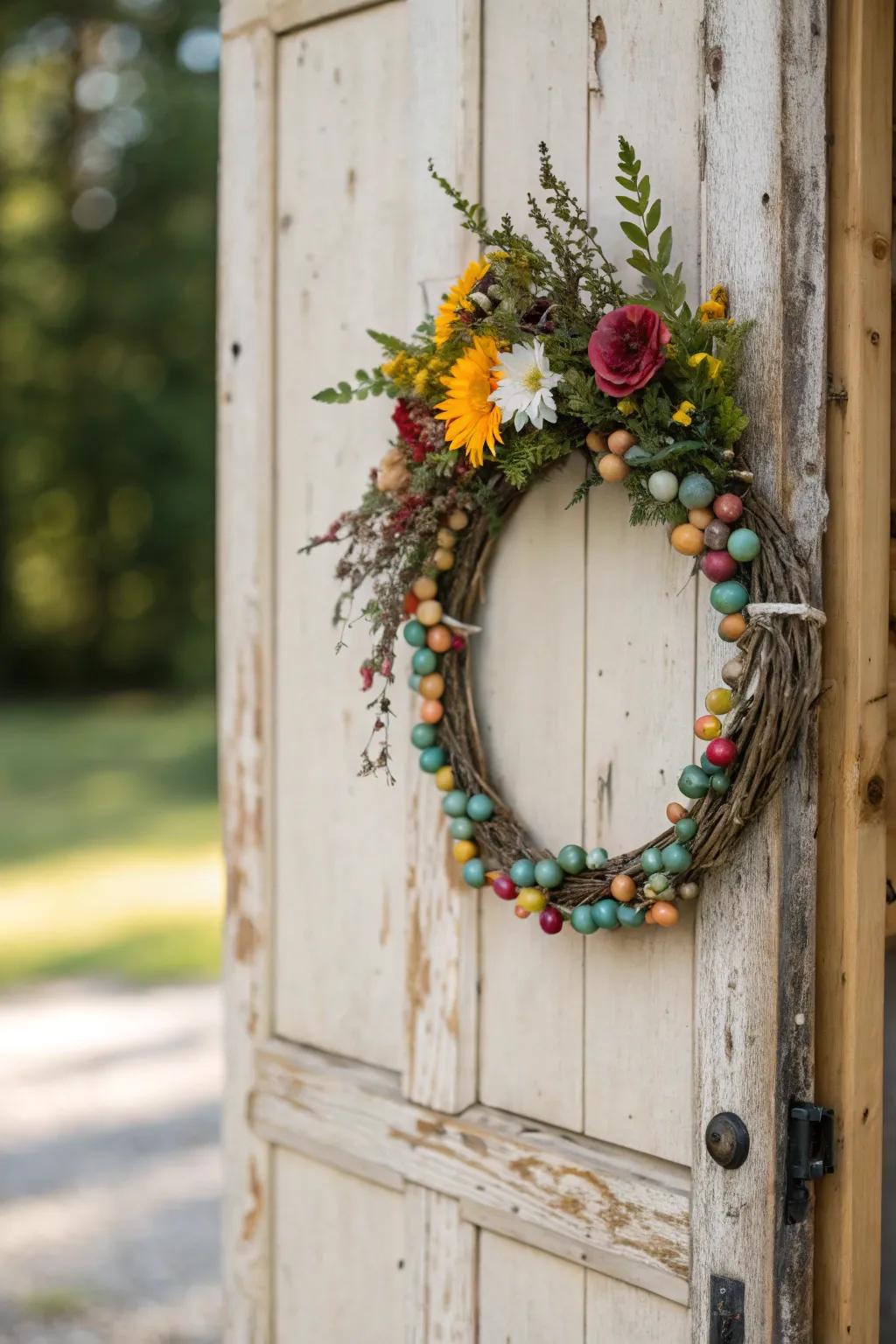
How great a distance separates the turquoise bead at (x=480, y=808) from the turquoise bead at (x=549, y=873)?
111 mm

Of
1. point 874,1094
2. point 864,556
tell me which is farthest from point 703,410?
point 874,1094

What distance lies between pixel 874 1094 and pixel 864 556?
59 centimetres

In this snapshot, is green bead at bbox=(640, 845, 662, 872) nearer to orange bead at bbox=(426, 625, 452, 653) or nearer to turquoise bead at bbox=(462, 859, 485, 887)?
turquoise bead at bbox=(462, 859, 485, 887)

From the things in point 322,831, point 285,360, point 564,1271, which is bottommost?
point 564,1271

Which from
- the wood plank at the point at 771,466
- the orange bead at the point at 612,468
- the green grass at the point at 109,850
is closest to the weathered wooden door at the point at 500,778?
the wood plank at the point at 771,466

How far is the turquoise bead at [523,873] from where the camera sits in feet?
5.09

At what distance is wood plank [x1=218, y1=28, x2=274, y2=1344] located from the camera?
6.56 ft

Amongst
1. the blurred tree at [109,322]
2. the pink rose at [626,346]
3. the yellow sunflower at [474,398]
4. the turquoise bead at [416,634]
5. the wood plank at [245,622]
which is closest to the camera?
the pink rose at [626,346]

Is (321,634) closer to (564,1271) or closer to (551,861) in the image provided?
(551,861)

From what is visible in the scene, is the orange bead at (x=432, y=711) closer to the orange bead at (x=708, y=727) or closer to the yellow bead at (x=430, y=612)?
the yellow bead at (x=430, y=612)

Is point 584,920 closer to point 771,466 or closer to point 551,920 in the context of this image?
point 551,920

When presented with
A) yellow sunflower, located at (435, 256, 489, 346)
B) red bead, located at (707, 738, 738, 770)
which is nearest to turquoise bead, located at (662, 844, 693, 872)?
red bead, located at (707, 738, 738, 770)

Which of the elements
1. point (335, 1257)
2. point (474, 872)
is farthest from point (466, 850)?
point (335, 1257)

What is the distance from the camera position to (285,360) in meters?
1.98
